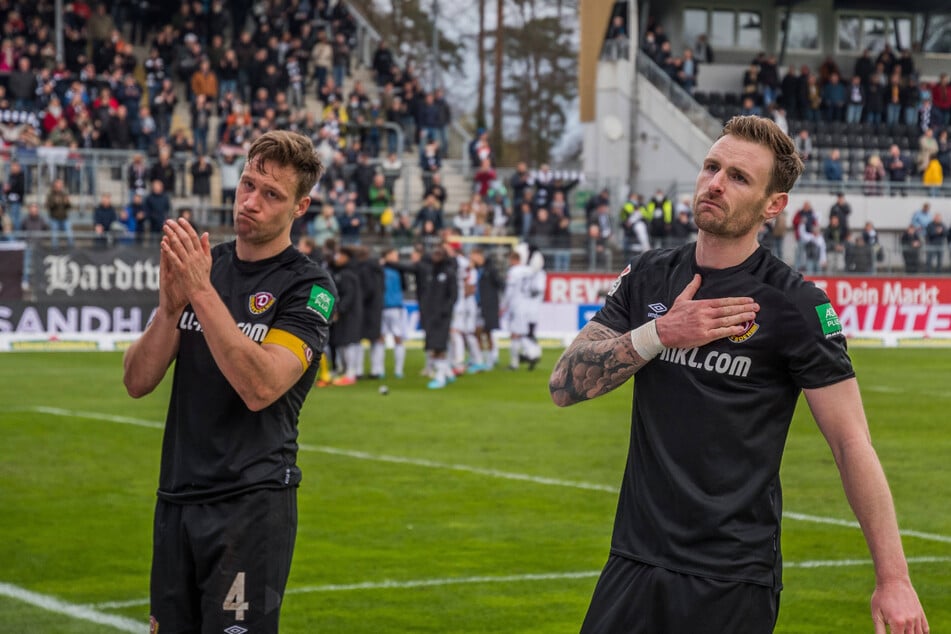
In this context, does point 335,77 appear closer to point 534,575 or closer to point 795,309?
point 534,575

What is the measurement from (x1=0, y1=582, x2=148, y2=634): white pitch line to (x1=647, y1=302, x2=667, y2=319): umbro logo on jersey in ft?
14.8

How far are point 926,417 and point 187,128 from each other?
24.8 m

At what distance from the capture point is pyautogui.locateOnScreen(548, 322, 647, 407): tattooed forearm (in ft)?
14.2

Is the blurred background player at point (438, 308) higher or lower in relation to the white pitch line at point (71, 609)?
higher

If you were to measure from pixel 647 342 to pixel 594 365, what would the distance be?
0.77ft

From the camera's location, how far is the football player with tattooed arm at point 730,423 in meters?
4.19

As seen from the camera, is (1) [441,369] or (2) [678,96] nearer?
(1) [441,369]

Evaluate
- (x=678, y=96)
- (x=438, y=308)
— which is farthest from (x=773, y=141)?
(x=678, y=96)

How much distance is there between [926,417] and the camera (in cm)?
1872

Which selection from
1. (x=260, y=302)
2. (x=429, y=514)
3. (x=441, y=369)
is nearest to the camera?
(x=260, y=302)

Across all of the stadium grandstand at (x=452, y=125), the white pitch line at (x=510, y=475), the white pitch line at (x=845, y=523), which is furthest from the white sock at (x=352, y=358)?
the white pitch line at (x=845, y=523)

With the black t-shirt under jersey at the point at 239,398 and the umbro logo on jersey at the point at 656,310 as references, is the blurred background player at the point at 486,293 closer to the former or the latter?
the black t-shirt under jersey at the point at 239,398

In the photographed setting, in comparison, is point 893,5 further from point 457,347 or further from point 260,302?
point 260,302

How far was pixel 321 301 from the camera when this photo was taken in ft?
15.9
